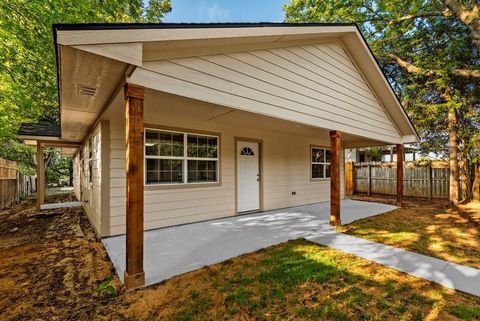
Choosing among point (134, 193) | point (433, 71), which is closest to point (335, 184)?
point (134, 193)

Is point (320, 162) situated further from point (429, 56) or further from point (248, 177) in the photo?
point (429, 56)

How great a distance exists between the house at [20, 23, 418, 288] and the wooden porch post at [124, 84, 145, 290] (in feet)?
0.04

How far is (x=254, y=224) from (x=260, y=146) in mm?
2566

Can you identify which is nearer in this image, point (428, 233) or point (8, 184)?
point (428, 233)

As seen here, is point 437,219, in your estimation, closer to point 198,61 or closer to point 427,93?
point 427,93

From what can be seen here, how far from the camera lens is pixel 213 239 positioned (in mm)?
4402

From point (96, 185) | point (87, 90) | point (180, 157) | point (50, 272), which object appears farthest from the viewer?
point (180, 157)

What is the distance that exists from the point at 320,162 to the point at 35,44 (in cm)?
1110

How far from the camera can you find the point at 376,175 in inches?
484

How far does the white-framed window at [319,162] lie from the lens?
9016mm

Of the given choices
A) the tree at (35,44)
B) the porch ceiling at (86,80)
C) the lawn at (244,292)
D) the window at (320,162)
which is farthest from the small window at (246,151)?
Result: the tree at (35,44)

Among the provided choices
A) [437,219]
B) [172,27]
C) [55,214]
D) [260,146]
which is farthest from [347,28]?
[55,214]

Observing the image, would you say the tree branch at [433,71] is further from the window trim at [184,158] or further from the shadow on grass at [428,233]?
the window trim at [184,158]

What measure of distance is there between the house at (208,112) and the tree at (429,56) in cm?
205
